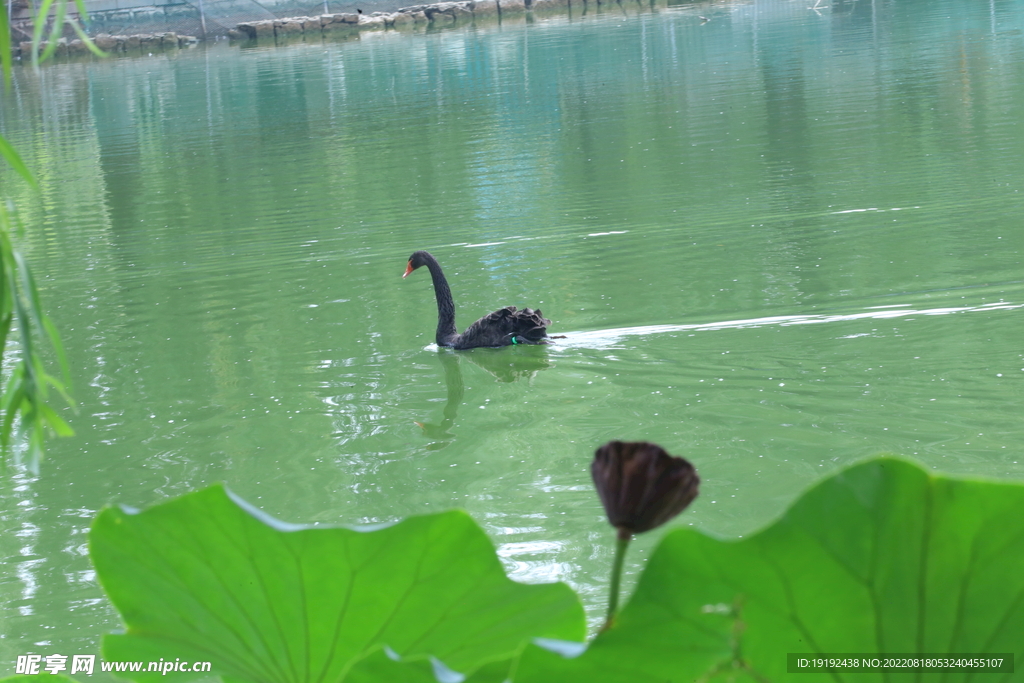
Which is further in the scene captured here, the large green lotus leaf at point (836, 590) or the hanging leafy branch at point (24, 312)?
the hanging leafy branch at point (24, 312)

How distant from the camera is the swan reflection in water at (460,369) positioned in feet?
21.7

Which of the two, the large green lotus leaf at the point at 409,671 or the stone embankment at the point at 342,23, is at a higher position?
the stone embankment at the point at 342,23

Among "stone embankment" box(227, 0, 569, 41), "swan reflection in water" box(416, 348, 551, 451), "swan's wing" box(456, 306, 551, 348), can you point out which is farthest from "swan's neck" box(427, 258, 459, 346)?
"stone embankment" box(227, 0, 569, 41)

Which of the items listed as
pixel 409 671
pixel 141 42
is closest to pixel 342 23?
pixel 141 42

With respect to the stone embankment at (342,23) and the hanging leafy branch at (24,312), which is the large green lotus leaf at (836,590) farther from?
the stone embankment at (342,23)

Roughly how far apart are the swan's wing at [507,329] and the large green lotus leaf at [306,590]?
621cm

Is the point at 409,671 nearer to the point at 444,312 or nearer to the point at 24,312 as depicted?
the point at 24,312

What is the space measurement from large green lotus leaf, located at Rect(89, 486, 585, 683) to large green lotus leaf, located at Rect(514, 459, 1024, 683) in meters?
0.20

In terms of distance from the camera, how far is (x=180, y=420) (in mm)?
7016

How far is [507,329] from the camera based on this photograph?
7.68 m

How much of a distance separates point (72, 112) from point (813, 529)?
96.0 ft

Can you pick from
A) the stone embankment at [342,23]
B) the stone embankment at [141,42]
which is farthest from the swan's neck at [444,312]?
the stone embankment at [141,42]

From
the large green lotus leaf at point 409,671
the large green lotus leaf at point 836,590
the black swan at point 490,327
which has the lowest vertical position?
the black swan at point 490,327

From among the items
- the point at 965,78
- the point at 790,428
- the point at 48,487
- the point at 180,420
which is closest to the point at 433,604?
the point at 790,428
